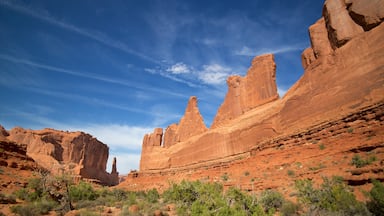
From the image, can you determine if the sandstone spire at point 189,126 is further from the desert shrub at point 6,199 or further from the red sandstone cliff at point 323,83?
the desert shrub at point 6,199

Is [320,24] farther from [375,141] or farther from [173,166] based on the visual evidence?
[173,166]

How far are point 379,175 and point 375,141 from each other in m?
4.24

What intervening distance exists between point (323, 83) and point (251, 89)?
17.9 metres

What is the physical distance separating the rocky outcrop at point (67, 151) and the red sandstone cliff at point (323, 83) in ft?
132

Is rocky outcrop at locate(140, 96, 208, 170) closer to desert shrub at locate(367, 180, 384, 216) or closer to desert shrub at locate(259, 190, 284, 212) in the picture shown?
desert shrub at locate(259, 190, 284, 212)

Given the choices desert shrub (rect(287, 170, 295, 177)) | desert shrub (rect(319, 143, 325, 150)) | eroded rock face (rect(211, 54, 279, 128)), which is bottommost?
desert shrub (rect(287, 170, 295, 177))

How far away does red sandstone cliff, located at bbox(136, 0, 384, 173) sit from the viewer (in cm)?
1809

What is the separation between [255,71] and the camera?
3962 centimetres

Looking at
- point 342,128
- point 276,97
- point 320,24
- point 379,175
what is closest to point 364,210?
point 379,175

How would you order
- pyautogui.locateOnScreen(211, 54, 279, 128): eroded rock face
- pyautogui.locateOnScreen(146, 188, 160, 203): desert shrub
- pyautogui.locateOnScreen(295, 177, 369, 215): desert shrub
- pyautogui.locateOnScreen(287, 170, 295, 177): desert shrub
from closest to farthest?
pyautogui.locateOnScreen(295, 177, 369, 215): desert shrub < pyautogui.locateOnScreen(287, 170, 295, 177): desert shrub < pyautogui.locateOnScreen(146, 188, 160, 203): desert shrub < pyautogui.locateOnScreen(211, 54, 279, 128): eroded rock face

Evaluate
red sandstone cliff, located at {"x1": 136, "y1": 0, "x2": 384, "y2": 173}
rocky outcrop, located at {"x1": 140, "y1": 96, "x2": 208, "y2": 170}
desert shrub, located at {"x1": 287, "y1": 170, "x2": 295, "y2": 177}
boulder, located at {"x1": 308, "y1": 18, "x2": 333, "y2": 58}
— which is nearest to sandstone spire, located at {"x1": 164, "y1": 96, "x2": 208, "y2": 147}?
rocky outcrop, located at {"x1": 140, "y1": 96, "x2": 208, "y2": 170}

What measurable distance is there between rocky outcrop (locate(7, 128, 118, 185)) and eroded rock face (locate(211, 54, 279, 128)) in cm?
3898

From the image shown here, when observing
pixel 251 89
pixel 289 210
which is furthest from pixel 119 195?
pixel 251 89

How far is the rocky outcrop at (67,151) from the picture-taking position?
59.0 metres
